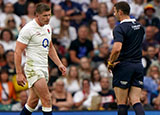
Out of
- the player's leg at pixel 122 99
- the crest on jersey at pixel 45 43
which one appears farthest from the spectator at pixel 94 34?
the player's leg at pixel 122 99

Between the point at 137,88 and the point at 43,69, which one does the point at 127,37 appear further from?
the point at 43,69

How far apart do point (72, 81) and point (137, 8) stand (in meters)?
3.40

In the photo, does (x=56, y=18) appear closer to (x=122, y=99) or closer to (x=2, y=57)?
(x=2, y=57)

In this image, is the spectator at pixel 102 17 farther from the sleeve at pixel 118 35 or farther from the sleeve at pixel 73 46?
the sleeve at pixel 118 35

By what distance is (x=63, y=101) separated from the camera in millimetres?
10586

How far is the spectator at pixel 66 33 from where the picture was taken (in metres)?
12.4

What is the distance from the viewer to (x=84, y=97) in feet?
35.7

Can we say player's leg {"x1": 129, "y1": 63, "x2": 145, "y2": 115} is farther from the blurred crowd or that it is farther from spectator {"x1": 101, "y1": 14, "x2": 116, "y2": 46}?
spectator {"x1": 101, "y1": 14, "x2": 116, "y2": 46}

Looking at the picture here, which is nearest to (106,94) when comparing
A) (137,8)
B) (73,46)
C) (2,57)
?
(73,46)

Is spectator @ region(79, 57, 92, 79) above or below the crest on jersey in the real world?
below

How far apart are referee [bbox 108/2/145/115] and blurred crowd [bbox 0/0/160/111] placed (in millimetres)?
3108

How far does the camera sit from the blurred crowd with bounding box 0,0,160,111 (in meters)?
10.7

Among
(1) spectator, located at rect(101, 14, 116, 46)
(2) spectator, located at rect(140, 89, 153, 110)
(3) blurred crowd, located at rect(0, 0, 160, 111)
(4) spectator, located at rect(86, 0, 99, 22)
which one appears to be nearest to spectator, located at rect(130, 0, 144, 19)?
(3) blurred crowd, located at rect(0, 0, 160, 111)

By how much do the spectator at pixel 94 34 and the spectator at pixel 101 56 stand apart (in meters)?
0.59
